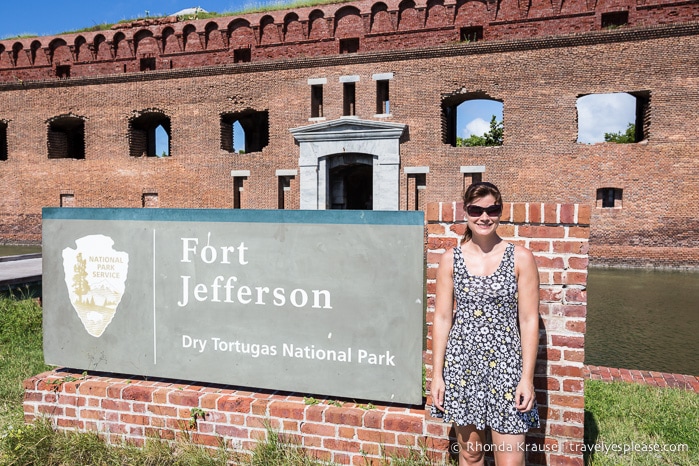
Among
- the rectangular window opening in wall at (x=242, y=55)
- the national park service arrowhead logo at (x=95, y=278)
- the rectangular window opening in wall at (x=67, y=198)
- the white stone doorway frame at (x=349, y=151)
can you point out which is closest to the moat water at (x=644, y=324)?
the national park service arrowhead logo at (x=95, y=278)

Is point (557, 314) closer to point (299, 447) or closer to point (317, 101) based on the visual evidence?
point (299, 447)

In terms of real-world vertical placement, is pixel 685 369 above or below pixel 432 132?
below

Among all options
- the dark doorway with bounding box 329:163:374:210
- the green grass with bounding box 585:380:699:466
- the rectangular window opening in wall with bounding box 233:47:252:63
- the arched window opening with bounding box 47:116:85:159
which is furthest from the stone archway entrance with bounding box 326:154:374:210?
the green grass with bounding box 585:380:699:466

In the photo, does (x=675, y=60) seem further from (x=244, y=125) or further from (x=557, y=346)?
(x=244, y=125)

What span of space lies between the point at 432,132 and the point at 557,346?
1287 centimetres

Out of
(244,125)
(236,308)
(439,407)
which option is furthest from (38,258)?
(244,125)

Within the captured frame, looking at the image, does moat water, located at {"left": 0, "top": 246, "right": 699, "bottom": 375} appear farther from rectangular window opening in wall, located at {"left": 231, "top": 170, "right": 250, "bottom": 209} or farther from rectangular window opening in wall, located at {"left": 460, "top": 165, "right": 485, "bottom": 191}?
rectangular window opening in wall, located at {"left": 231, "top": 170, "right": 250, "bottom": 209}

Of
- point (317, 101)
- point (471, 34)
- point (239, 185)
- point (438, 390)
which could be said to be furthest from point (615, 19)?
point (438, 390)

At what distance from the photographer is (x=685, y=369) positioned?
180 inches

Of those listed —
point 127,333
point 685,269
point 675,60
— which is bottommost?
point 685,269

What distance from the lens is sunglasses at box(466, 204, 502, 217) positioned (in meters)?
2.01

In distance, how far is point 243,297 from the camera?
9.05 feet

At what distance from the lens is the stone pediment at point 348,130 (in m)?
14.7

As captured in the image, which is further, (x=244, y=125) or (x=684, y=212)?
(x=244, y=125)
